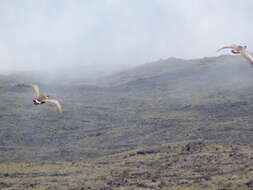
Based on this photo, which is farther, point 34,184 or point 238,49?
point 34,184

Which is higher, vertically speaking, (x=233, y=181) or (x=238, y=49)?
(x=238, y=49)

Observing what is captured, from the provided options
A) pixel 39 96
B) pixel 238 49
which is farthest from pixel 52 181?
pixel 238 49

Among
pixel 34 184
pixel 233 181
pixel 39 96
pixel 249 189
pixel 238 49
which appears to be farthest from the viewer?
pixel 34 184

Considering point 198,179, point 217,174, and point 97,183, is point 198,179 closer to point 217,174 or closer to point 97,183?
point 217,174

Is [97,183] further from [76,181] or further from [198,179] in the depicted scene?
[198,179]

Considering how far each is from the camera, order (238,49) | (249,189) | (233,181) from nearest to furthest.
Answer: (238,49)
(249,189)
(233,181)

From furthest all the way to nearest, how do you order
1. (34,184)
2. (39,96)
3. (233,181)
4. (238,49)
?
(34,184)
(233,181)
(39,96)
(238,49)

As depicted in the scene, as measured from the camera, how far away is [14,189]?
7136 inches

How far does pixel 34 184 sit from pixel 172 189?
43.8m

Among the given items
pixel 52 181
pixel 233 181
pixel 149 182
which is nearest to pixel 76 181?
pixel 52 181

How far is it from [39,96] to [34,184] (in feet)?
470

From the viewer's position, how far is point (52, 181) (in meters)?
193

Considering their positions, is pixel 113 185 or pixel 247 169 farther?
pixel 247 169

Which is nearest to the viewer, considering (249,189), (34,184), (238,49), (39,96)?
(238,49)
